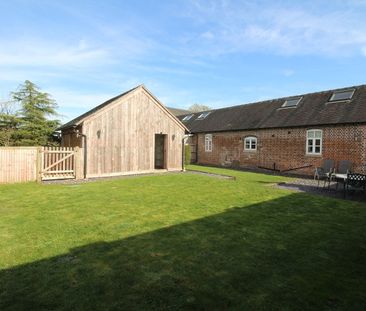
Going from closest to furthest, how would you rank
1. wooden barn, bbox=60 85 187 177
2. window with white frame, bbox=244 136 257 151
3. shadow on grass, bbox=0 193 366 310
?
shadow on grass, bbox=0 193 366 310 < wooden barn, bbox=60 85 187 177 < window with white frame, bbox=244 136 257 151

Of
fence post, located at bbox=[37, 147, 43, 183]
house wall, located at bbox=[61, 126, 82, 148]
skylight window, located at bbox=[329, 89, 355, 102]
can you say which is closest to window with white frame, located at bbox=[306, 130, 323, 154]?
skylight window, located at bbox=[329, 89, 355, 102]

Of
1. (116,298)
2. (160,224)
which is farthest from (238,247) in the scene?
(116,298)

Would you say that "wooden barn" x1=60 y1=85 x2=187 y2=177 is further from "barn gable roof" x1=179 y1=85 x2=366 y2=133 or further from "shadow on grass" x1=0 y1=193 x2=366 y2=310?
"shadow on grass" x1=0 y1=193 x2=366 y2=310

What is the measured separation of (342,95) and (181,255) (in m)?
18.7

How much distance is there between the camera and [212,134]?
2662 centimetres

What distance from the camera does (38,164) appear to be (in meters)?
13.7

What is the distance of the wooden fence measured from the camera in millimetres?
12922

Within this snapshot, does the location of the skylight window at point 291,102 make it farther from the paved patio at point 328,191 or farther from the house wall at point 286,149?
the paved patio at point 328,191

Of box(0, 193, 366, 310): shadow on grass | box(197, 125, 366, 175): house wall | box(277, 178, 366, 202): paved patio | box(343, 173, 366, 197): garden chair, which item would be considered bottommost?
box(0, 193, 366, 310): shadow on grass

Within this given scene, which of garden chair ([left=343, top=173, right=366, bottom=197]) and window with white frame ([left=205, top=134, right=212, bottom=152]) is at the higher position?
window with white frame ([left=205, top=134, right=212, bottom=152])

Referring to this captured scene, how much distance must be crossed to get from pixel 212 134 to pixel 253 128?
541 centimetres

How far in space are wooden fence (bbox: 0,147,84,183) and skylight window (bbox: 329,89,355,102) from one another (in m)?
17.2

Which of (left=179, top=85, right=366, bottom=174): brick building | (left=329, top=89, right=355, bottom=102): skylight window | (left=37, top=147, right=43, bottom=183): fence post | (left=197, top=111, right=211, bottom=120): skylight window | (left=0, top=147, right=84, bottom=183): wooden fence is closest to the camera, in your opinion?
(left=0, top=147, right=84, bottom=183): wooden fence

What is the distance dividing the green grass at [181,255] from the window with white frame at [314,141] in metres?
9.00
